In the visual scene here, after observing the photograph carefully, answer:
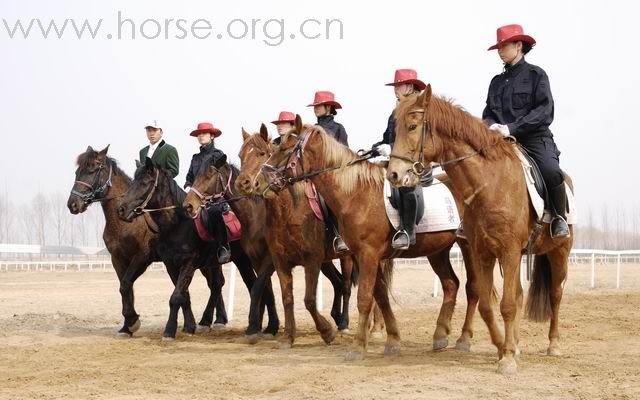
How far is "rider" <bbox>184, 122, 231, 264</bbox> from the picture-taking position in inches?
493

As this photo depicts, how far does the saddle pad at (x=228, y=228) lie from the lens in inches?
492

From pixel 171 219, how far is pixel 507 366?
20.8 ft

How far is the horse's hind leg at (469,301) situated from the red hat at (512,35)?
278cm

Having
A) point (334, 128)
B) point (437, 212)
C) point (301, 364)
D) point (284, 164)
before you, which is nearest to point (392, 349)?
point (301, 364)

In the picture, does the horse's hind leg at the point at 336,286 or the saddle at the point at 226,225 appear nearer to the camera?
the saddle at the point at 226,225

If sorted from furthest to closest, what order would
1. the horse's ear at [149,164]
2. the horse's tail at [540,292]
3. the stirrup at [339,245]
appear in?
the horse's ear at [149,164]
the stirrup at [339,245]
the horse's tail at [540,292]

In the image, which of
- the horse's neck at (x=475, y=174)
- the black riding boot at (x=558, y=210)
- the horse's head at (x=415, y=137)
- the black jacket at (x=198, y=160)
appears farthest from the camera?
the black jacket at (x=198, y=160)

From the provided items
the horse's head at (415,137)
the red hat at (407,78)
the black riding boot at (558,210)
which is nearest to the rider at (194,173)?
the red hat at (407,78)

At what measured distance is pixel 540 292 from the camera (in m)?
10.3

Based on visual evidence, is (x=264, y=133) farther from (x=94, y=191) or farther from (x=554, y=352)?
(x=554, y=352)

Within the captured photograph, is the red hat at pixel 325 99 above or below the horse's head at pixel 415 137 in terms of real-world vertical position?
above

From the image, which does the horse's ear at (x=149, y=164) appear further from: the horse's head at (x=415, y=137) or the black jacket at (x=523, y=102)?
the black jacket at (x=523, y=102)

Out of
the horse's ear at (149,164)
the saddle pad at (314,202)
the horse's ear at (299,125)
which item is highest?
the horse's ear at (299,125)

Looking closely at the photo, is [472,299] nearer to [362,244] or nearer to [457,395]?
[362,244]
